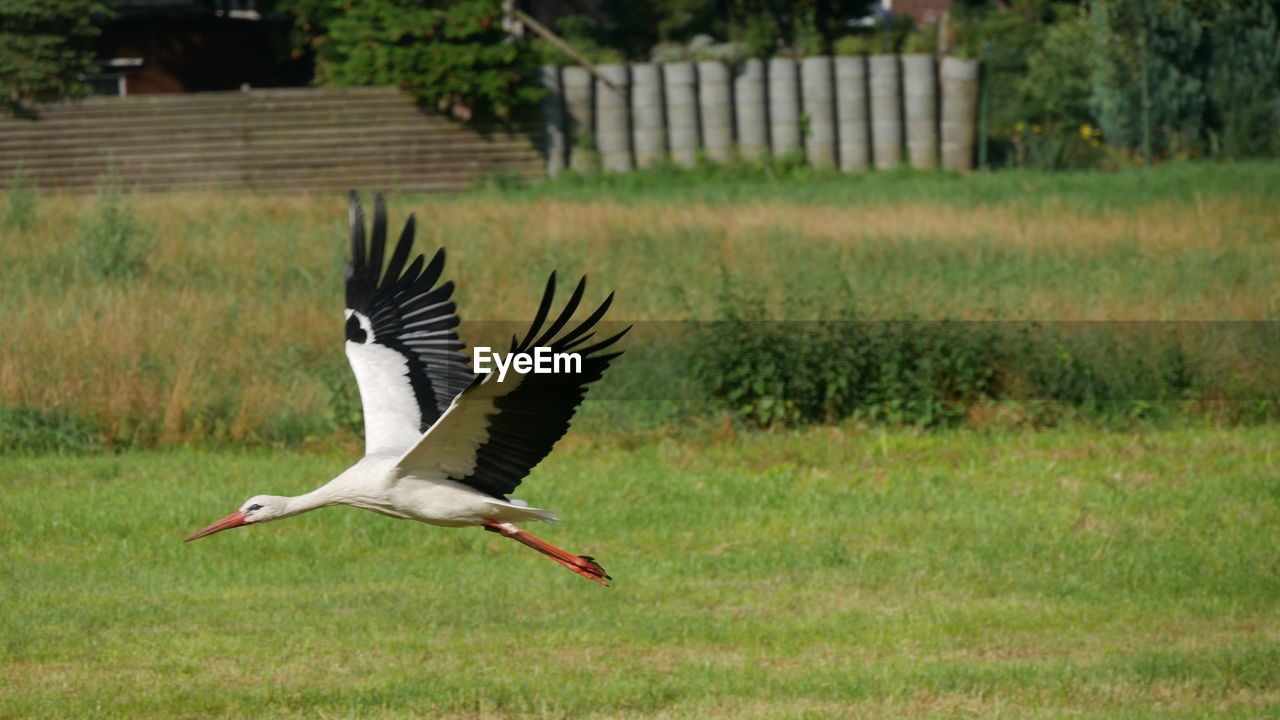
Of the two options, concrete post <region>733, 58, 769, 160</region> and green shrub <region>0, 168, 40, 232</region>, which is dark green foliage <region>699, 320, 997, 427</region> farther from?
concrete post <region>733, 58, 769, 160</region>

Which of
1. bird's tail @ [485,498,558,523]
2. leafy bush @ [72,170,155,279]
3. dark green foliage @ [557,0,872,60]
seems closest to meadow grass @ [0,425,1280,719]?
bird's tail @ [485,498,558,523]

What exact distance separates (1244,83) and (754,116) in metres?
6.97

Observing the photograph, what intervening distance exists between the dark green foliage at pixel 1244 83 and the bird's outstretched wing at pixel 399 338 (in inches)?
707

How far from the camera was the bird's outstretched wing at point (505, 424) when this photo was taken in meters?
4.97

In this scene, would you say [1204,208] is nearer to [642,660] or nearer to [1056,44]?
[1056,44]

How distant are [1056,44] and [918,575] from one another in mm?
Result: 18289

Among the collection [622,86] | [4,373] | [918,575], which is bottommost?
[918,575]

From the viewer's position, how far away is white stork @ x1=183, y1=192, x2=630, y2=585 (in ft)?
16.7

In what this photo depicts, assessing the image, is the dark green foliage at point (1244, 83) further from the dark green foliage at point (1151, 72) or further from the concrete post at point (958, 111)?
the concrete post at point (958, 111)

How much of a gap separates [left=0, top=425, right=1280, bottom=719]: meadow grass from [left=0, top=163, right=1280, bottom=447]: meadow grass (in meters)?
0.77

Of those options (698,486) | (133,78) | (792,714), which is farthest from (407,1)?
(792,714)

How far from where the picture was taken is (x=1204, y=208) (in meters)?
17.5

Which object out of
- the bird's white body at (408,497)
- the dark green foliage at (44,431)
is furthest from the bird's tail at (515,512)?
the dark green foliage at (44,431)

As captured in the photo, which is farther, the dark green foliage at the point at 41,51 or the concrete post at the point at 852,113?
the concrete post at the point at 852,113
